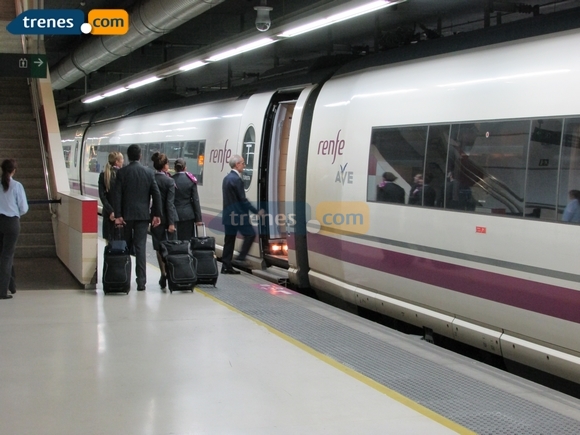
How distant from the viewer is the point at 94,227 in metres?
9.10

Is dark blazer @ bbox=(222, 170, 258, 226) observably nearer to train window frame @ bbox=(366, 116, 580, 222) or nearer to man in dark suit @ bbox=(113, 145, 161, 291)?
man in dark suit @ bbox=(113, 145, 161, 291)

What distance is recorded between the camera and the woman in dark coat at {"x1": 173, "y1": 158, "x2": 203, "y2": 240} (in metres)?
10.2

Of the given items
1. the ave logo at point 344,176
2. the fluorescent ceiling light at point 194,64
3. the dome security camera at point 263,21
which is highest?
the dome security camera at point 263,21

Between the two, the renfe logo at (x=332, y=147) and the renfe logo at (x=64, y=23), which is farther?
the renfe logo at (x=64, y=23)

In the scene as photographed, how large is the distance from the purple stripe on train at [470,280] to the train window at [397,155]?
63 centimetres

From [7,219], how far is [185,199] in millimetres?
2532

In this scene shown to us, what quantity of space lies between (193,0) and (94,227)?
133 inches

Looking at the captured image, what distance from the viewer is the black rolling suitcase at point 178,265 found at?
29.5 feet

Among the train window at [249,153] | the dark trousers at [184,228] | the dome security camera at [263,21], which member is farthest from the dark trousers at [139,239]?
the dome security camera at [263,21]

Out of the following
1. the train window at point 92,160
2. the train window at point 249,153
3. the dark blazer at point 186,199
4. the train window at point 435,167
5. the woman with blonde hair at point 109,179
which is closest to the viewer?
the train window at point 435,167

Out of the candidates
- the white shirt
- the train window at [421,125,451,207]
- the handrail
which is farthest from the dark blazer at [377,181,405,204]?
the handrail

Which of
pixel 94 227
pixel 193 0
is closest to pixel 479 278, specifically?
pixel 94 227

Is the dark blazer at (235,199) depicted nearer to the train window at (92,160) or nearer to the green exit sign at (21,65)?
the green exit sign at (21,65)

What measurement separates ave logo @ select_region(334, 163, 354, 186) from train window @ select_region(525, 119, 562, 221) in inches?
114
